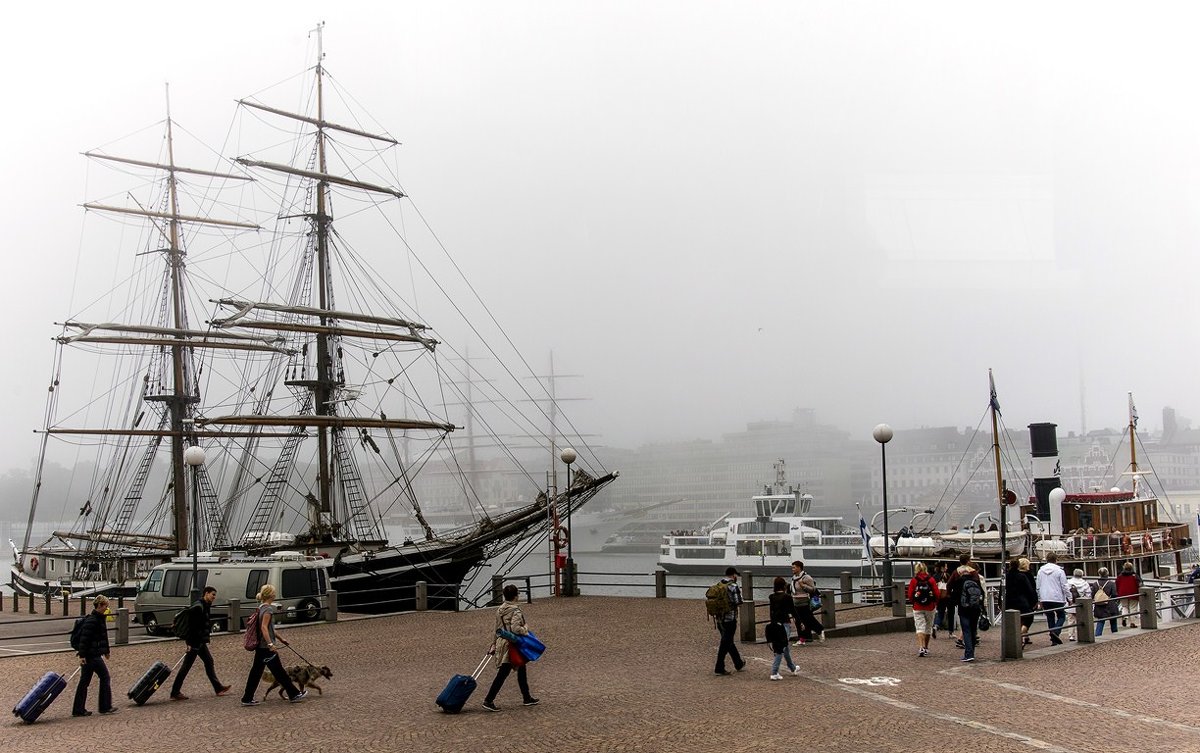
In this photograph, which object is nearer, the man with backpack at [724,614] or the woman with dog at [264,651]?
the woman with dog at [264,651]

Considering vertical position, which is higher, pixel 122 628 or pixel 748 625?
pixel 748 625

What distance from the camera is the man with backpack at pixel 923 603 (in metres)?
16.2

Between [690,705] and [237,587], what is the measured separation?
16282 millimetres

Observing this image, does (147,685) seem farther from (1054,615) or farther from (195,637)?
(1054,615)

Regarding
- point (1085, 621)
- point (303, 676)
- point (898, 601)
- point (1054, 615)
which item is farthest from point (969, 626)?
point (303, 676)

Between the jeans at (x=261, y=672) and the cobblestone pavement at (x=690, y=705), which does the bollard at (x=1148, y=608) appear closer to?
the cobblestone pavement at (x=690, y=705)

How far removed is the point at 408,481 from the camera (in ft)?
137

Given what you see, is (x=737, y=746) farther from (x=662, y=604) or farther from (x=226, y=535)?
(x=226, y=535)

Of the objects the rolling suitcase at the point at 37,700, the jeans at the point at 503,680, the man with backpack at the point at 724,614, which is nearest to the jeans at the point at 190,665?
the rolling suitcase at the point at 37,700

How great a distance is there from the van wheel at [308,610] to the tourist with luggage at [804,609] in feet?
40.1

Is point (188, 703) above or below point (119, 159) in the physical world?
below

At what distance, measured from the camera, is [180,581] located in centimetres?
2502

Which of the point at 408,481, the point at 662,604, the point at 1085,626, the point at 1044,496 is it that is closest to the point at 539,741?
the point at 1085,626

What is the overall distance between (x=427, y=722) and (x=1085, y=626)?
1143cm
